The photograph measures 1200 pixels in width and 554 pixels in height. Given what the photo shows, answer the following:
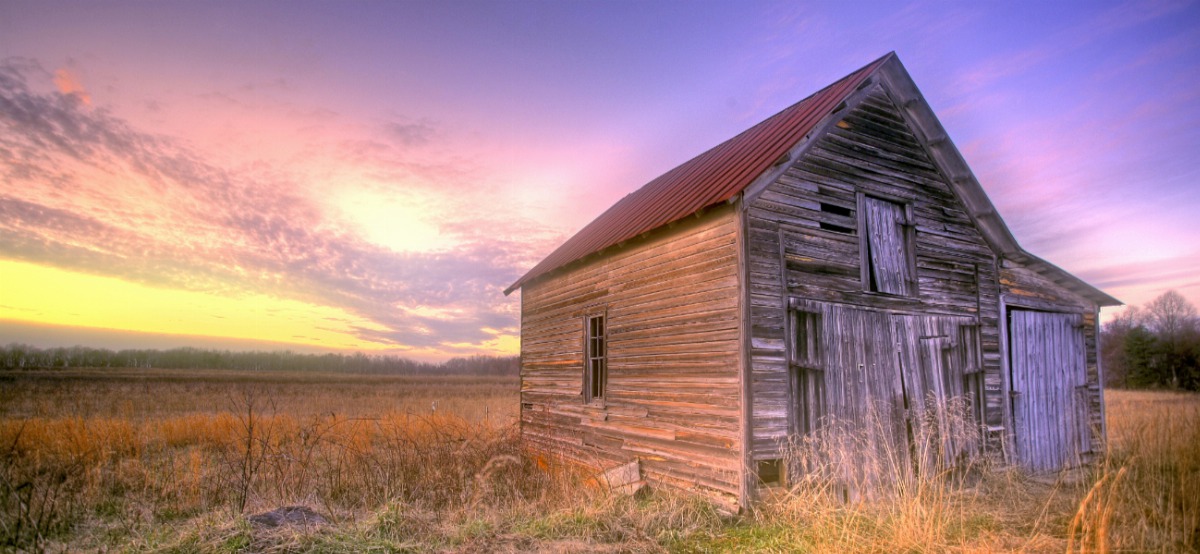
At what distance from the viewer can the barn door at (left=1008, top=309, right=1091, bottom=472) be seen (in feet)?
35.0

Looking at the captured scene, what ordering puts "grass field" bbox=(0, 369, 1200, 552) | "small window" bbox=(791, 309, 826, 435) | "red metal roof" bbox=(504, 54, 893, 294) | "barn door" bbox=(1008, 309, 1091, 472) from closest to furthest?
"grass field" bbox=(0, 369, 1200, 552) → "small window" bbox=(791, 309, 826, 435) → "red metal roof" bbox=(504, 54, 893, 294) → "barn door" bbox=(1008, 309, 1091, 472)

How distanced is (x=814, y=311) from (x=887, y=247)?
2105mm

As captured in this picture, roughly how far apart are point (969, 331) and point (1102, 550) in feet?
24.9

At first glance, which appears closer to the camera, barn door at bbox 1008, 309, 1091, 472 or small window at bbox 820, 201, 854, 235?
small window at bbox 820, 201, 854, 235

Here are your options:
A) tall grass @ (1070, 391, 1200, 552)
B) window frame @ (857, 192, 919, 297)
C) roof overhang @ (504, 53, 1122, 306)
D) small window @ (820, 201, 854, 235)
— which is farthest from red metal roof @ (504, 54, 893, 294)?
tall grass @ (1070, 391, 1200, 552)

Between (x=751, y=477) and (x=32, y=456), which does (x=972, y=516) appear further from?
(x=32, y=456)

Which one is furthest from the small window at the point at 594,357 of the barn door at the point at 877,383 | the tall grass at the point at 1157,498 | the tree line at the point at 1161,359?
the tree line at the point at 1161,359

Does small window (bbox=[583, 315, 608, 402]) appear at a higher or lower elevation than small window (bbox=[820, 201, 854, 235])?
lower

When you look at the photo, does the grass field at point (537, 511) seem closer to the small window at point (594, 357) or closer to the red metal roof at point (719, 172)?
the small window at point (594, 357)

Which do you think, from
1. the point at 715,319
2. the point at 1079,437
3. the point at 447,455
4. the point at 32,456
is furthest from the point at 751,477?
the point at 32,456

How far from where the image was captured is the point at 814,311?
8.45 meters

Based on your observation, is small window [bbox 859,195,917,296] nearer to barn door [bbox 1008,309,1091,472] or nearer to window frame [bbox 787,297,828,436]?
window frame [bbox 787,297,828,436]

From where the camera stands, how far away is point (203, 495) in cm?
797

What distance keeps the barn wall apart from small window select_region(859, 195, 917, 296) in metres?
2.50
